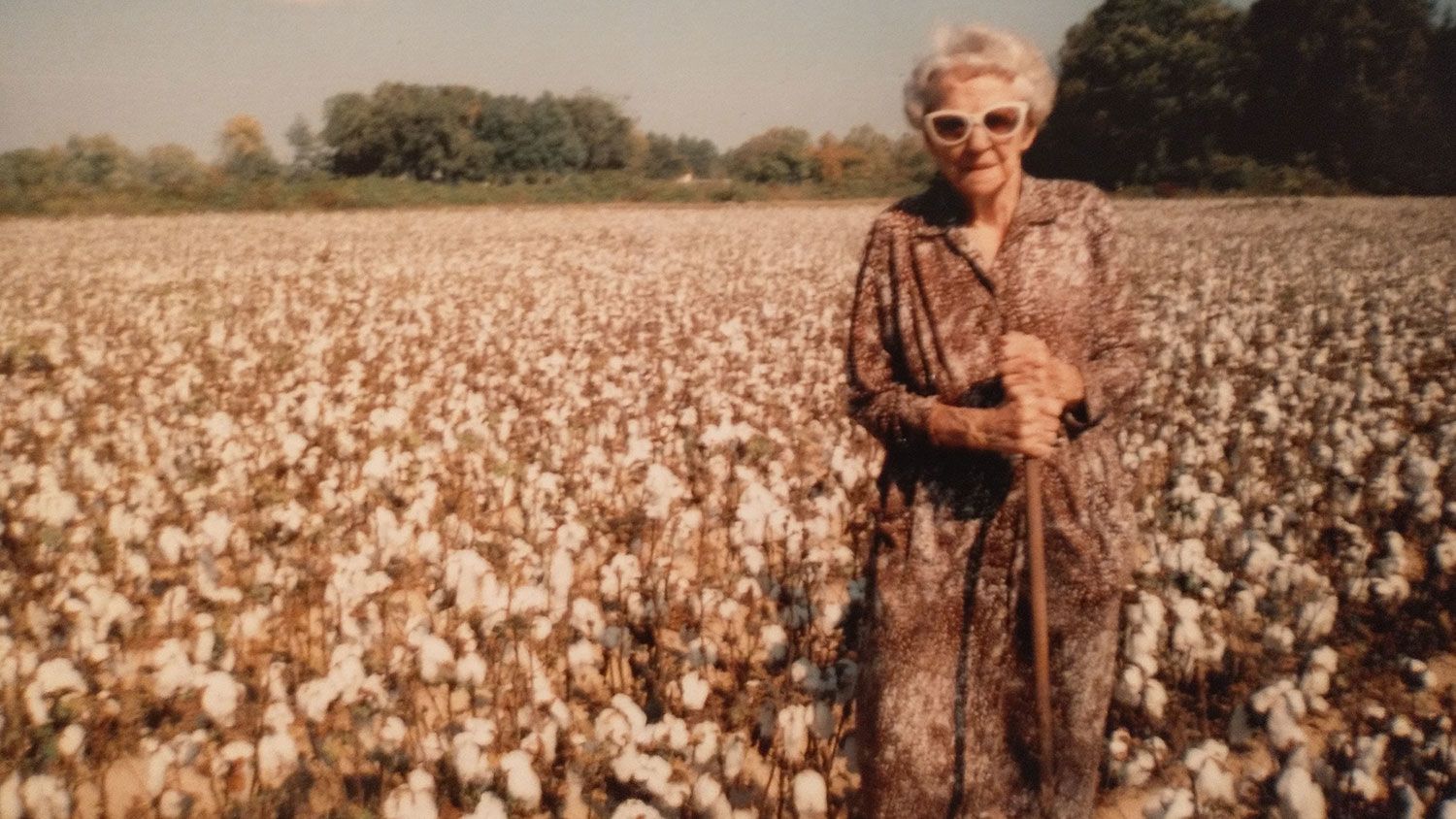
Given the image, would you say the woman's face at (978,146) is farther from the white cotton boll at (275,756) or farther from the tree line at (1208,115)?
the tree line at (1208,115)

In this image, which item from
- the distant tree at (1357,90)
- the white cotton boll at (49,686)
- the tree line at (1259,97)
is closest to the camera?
the white cotton boll at (49,686)

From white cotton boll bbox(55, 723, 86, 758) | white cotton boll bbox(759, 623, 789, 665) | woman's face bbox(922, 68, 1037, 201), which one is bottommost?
white cotton boll bbox(759, 623, 789, 665)

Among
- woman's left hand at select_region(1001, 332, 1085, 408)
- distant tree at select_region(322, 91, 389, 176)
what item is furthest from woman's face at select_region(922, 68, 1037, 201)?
distant tree at select_region(322, 91, 389, 176)

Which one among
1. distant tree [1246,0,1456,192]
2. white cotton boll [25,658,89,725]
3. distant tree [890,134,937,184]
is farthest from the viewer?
distant tree [890,134,937,184]

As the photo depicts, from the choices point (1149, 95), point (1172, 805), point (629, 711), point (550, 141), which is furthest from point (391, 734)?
point (550, 141)

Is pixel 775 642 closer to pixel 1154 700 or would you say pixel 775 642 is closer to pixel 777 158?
pixel 1154 700

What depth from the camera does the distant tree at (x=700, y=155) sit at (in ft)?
411

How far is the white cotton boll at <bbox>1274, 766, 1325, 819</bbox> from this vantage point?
6.32 ft

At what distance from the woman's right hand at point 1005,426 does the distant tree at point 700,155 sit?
124 m

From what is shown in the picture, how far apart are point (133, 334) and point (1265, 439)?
8.99m

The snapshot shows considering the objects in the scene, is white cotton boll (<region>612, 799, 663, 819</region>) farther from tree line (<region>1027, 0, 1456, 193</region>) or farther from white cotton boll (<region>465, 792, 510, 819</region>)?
tree line (<region>1027, 0, 1456, 193</region>)

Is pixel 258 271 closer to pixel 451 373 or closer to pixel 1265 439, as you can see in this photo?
pixel 451 373

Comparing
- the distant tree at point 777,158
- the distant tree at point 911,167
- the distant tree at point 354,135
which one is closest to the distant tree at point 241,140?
the distant tree at point 354,135

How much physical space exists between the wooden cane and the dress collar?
1.72ft
